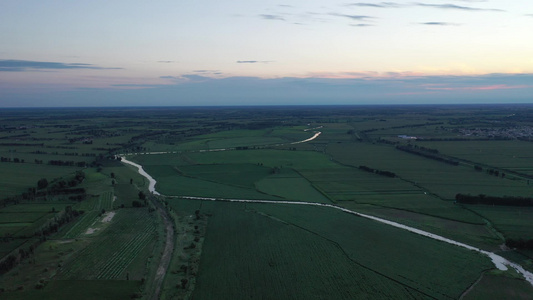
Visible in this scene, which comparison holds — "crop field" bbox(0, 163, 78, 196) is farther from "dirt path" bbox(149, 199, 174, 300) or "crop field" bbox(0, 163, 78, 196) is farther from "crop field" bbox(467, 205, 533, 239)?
"crop field" bbox(467, 205, 533, 239)

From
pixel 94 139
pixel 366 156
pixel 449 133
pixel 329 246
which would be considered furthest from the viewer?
pixel 449 133

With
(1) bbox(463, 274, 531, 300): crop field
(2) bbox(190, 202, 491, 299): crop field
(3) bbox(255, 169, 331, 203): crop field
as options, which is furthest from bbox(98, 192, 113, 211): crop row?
(1) bbox(463, 274, 531, 300): crop field

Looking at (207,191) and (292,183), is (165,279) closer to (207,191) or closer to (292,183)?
(207,191)

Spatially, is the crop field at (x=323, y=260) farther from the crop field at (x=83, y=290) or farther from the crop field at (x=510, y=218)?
the crop field at (x=510, y=218)

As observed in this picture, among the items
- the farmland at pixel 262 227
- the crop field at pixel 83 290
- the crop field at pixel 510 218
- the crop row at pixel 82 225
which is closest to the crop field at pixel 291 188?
the farmland at pixel 262 227

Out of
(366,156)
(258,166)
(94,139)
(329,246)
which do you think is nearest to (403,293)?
(329,246)

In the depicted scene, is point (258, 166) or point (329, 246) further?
point (258, 166)
